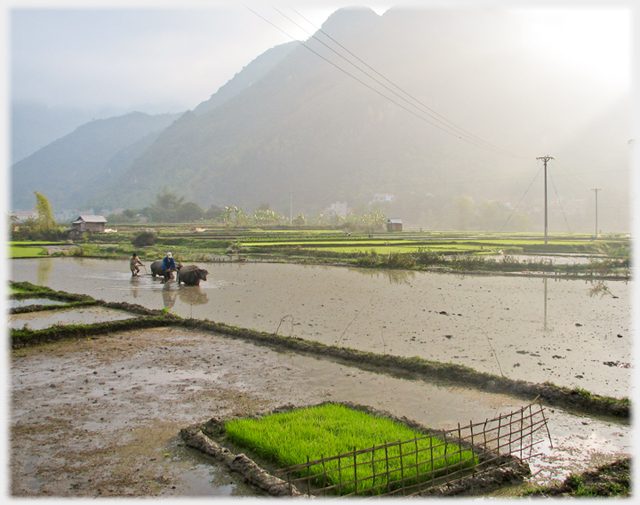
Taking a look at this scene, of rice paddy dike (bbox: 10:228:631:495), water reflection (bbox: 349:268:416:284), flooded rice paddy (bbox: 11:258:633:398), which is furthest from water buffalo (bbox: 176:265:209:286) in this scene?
water reflection (bbox: 349:268:416:284)

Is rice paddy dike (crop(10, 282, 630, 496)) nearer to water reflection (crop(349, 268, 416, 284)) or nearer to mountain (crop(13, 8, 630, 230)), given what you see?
water reflection (crop(349, 268, 416, 284))

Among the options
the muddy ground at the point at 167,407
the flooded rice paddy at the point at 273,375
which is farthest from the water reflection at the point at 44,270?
the muddy ground at the point at 167,407

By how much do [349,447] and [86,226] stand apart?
53.3 m

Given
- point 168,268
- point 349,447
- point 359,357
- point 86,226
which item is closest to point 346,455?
point 349,447

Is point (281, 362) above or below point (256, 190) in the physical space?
below

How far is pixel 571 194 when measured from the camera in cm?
12231

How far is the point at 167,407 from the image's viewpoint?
6441mm

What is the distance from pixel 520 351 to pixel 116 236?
48045mm

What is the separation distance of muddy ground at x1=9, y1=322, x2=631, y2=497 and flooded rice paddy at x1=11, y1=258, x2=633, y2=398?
1549mm

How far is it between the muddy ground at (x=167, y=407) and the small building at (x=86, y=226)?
44703 mm

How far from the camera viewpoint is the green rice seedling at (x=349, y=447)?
436 cm

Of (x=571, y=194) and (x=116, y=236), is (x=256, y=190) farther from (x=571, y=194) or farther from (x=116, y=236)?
(x=116, y=236)

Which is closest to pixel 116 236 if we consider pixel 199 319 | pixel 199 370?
pixel 199 319

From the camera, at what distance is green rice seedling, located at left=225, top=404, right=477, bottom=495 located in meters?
4.36
